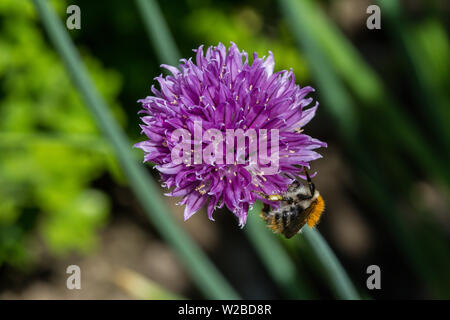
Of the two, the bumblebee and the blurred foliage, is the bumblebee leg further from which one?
the blurred foliage

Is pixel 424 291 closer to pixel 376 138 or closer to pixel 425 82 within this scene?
pixel 376 138

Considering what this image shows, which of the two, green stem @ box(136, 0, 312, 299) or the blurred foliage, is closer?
green stem @ box(136, 0, 312, 299)

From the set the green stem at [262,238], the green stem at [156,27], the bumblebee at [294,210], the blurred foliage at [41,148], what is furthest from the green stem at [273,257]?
the blurred foliage at [41,148]

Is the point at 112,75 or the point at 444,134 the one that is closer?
the point at 444,134

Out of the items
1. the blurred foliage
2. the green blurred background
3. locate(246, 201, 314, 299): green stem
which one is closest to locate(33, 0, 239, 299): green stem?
locate(246, 201, 314, 299): green stem

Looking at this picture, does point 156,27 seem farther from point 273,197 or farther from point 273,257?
point 273,257

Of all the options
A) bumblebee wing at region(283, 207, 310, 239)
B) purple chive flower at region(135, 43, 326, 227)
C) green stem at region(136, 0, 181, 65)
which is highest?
green stem at region(136, 0, 181, 65)

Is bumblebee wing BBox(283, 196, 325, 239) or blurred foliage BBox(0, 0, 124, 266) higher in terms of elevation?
blurred foliage BBox(0, 0, 124, 266)
